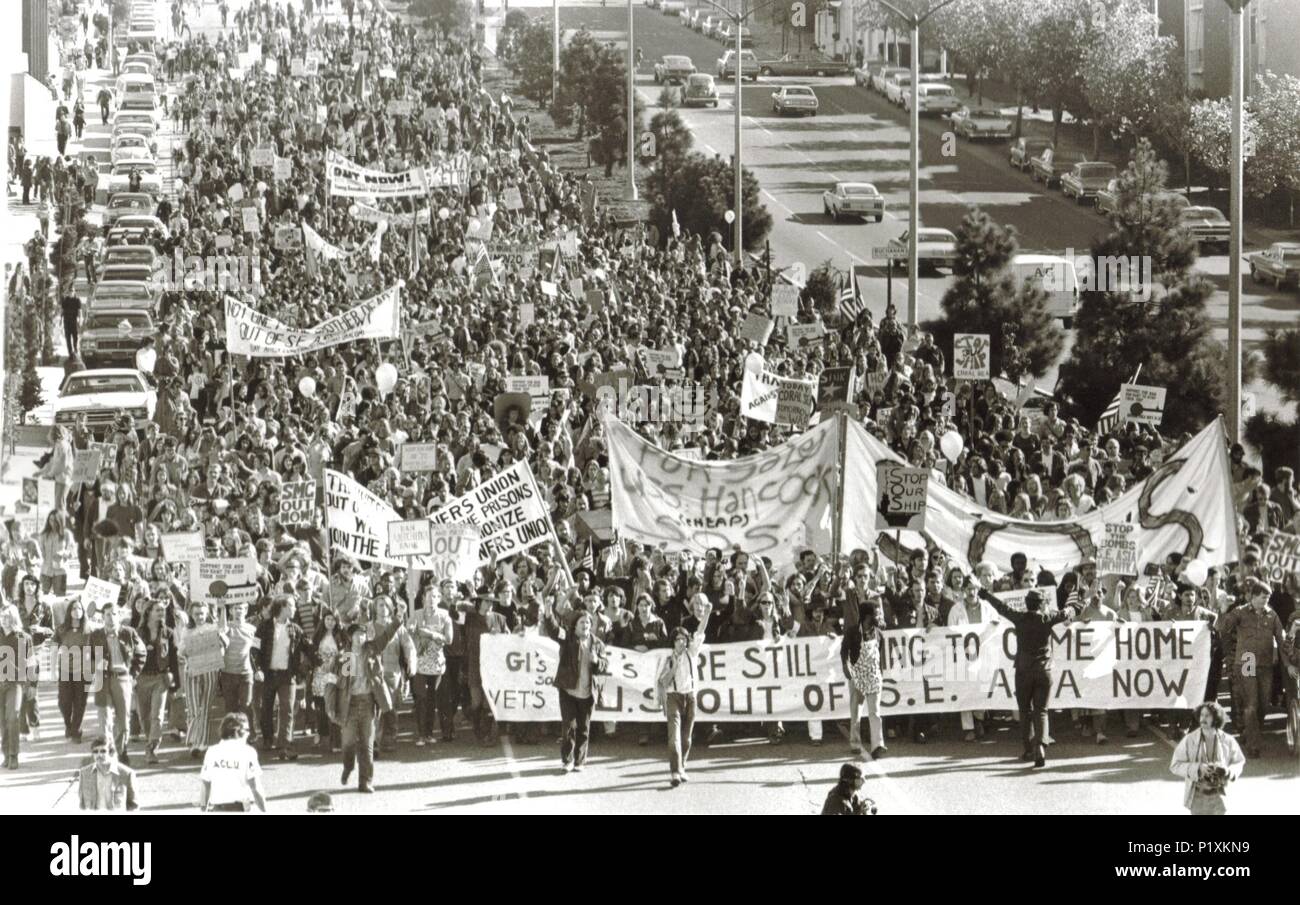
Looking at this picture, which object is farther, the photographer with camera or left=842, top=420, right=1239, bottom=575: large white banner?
left=842, top=420, right=1239, bottom=575: large white banner

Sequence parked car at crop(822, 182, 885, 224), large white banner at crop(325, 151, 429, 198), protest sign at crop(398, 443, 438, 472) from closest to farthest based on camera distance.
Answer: protest sign at crop(398, 443, 438, 472) < large white banner at crop(325, 151, 429, 198) < parked car at crop(822, 182, 885, 224)

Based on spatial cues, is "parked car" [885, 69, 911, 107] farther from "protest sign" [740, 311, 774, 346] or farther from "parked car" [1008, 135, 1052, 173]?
"protest sign" [740, 311, 774, 346]

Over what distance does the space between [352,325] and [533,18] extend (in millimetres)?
31396

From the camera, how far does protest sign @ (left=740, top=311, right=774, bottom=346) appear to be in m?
29.3

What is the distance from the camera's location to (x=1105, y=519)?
1862 cm

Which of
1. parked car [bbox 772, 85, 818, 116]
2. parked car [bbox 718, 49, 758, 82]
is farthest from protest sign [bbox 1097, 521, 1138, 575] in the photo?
parked car [bbox 772, 85, 818, 116]

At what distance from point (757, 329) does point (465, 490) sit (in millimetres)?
8111

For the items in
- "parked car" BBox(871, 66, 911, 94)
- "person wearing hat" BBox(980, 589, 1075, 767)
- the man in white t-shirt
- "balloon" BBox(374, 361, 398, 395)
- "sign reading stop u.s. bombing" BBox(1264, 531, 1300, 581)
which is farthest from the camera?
"parked car" BBox(871, 66, 911, 94)

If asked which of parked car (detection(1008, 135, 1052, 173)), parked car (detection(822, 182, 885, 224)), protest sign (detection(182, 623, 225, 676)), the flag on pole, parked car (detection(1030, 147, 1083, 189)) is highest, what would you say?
parked car (detection(1008, 135, 1052, 173))

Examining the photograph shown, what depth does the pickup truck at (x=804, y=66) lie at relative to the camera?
47.8 meters

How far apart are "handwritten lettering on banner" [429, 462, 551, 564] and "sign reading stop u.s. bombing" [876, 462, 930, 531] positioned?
2.57 metres

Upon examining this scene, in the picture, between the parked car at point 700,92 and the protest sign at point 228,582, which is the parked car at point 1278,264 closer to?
the parked car at point 700,92

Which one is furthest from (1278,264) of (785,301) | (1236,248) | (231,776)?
(231,776)

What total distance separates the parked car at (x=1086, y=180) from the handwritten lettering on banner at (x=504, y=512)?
3076 centimetres
